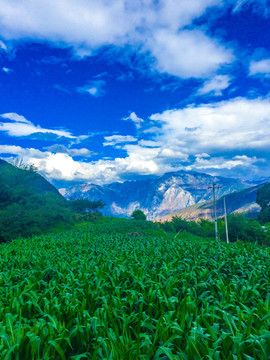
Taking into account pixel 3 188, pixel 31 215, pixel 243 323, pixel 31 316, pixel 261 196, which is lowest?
pixel 31 316

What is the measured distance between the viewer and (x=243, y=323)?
3459 mm

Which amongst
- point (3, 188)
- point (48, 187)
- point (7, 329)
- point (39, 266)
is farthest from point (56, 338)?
point (48, 187)

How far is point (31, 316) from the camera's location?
460cm

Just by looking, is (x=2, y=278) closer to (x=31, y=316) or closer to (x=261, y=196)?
(x=31, y=316)

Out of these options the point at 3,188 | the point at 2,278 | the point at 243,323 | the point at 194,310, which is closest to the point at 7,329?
the point at 194,310

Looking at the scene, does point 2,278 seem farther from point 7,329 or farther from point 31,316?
point 7,329

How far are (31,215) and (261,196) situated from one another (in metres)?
81.8

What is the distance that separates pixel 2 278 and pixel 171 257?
601 centimetres

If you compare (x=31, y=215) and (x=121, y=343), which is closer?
(x=121, y=343)

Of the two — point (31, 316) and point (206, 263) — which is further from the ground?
point (206, 263)

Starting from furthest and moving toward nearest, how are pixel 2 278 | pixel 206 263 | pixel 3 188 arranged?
pixel 3 188 → pixel 206 263 → pixel 2 278

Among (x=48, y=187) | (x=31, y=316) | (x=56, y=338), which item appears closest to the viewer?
(x=56, y=338)

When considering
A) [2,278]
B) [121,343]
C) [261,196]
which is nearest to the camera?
[121,343]

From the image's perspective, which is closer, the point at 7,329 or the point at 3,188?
the point at 7,329
